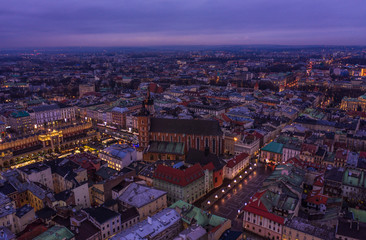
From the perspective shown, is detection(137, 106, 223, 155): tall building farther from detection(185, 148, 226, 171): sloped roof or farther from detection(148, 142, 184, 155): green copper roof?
detection(185, 148, 226, 171): sloped roof

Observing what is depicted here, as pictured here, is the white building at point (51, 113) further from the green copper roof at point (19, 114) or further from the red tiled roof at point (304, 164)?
the red tiled roof at point (304, 164)

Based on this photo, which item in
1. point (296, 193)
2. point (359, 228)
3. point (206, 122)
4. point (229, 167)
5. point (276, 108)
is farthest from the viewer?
point (276, 108)

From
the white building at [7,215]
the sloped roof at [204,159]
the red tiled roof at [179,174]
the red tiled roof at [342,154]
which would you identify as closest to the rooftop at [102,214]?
the white building at [7,215]

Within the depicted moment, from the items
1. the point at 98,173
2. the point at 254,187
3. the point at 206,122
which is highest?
the point at 206,122

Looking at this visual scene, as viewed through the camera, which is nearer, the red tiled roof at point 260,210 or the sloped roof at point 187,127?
the red tiled roof at point 260,210

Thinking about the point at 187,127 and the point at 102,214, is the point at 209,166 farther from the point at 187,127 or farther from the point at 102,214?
the point at 102,214

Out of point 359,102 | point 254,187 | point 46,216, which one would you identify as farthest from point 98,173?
point 359,102

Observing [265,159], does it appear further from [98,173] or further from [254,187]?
[98,173]
